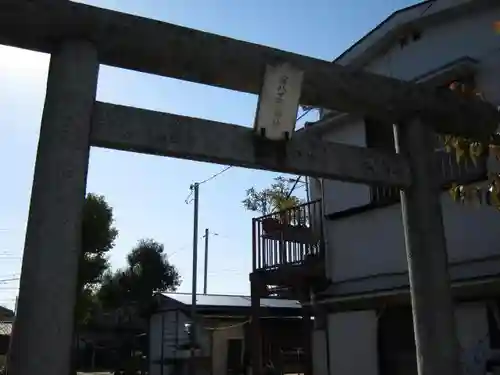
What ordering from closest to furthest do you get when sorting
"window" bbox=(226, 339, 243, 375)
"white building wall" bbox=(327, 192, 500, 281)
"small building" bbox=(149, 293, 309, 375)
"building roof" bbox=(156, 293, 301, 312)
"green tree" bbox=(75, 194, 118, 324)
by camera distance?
→ 1. "white building wall" bbox=(327, 192, 500, 281)
2. "small building" bbox=(149, 293, 309, 375)
3. "building roof" bbox=(156, 293, 301, 312)
4. "window" bbox=(226, 339, 243, 375)
5. "green tree" bbox=(75, 194, 118, 324)

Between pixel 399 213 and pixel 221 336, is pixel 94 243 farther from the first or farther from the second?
pixel 399 213

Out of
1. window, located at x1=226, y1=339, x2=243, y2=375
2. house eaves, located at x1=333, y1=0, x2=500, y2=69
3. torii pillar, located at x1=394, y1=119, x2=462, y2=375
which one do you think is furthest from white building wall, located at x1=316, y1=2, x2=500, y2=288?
window, located at x1=226, y1=339, x2=243, y2=375

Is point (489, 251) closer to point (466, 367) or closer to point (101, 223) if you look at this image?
point (466, 367)

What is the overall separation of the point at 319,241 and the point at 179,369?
10.4 metres

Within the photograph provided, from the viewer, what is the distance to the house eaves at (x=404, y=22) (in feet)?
30.8

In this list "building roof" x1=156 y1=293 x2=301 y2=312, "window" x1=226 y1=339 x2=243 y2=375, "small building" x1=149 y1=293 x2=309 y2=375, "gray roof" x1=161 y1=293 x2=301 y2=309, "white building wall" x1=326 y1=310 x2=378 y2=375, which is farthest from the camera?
"window" x1=226 y1=339 x2=243 y2=375

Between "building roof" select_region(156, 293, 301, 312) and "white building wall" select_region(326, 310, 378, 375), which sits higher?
"building roof" select_region(156, 293, 301, 312)

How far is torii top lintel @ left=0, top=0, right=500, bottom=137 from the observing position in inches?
149

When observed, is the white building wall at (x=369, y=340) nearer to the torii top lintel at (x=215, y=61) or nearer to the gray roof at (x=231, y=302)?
the torii top lintel at (x=215, y=61)

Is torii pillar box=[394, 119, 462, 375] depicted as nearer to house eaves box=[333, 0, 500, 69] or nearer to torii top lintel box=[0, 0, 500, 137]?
torii top lintel box=[0, 0, 500, 137]

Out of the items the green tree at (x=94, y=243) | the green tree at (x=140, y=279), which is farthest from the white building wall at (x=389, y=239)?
the green tree at (x=140, y=279)

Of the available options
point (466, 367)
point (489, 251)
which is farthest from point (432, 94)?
point (466, 367)

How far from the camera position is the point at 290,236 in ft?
36.0

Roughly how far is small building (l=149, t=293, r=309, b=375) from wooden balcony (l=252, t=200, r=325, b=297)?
232 inches
